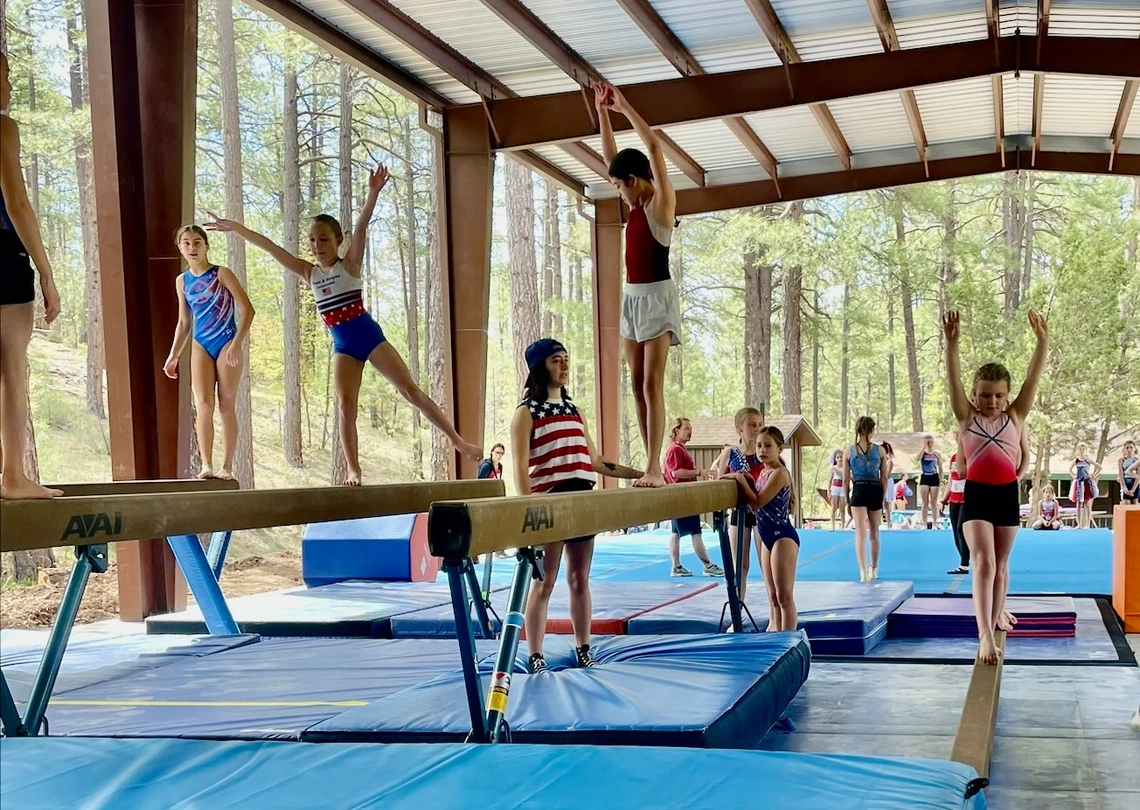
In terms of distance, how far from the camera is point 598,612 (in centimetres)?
817

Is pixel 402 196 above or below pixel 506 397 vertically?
above

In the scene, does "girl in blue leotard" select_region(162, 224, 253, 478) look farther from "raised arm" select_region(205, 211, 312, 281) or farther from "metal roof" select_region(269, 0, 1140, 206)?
"metal roof" select_region(269, 0, 1140, 206)

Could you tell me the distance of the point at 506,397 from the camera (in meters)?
41.5

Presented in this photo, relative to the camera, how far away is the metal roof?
38.4 feet

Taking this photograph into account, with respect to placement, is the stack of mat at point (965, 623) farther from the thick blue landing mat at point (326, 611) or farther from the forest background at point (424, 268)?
the forest background at point (424, 268)

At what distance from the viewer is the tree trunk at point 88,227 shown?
2294 cm

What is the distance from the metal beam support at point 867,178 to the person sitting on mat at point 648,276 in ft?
43.0

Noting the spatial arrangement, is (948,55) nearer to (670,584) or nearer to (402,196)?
(670,584)

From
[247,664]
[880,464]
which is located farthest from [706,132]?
[247,664]

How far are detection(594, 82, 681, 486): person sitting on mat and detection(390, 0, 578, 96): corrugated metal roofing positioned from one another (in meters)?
6.42

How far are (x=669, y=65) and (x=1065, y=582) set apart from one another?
23.0 feet

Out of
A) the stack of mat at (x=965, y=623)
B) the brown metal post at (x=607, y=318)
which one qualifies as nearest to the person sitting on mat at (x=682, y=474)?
the stack of mat at (x=965, y=623)

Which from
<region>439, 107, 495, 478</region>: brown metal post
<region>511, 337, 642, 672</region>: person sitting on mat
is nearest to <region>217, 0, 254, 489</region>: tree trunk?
<region>439, 107, 495, 478</region>: brown metal post

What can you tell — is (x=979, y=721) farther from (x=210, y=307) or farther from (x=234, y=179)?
(x=234, y=179)
